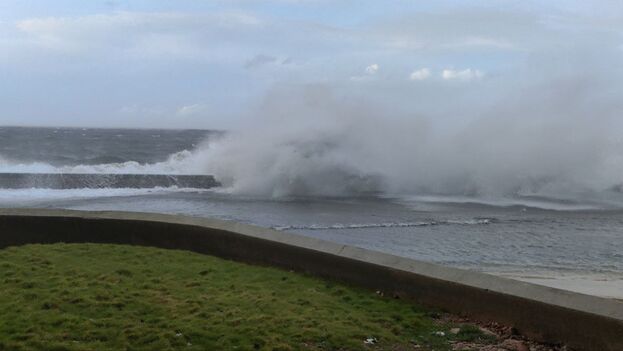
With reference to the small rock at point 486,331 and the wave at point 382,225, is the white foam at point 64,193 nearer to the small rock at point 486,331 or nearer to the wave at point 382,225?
the wave at point 382,225

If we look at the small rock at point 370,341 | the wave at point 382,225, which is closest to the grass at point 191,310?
the small rock at point 370,341

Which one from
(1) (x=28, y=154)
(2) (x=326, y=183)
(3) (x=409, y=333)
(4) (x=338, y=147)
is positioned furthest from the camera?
(1) (x=28, y=154)

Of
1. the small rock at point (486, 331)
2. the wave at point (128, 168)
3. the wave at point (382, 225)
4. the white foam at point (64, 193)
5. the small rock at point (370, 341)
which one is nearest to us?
the small rock at point (370, 341)

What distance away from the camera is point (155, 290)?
6160 mm

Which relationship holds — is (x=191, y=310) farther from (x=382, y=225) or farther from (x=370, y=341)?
(x=382, y=225)

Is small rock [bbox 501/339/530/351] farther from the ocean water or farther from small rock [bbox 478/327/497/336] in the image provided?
the ocean water

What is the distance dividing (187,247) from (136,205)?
14.1 meters

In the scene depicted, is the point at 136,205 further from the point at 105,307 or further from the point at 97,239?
the point at 105,307

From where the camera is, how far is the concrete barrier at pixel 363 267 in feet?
16.0

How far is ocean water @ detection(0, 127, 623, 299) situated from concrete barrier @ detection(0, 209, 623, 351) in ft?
14.0

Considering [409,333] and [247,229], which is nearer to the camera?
[409,333]

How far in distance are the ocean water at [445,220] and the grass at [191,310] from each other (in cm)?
491

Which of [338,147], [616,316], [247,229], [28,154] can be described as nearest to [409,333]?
[616,316]

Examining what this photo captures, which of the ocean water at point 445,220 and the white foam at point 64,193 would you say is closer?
the ocean water at point 445,220
